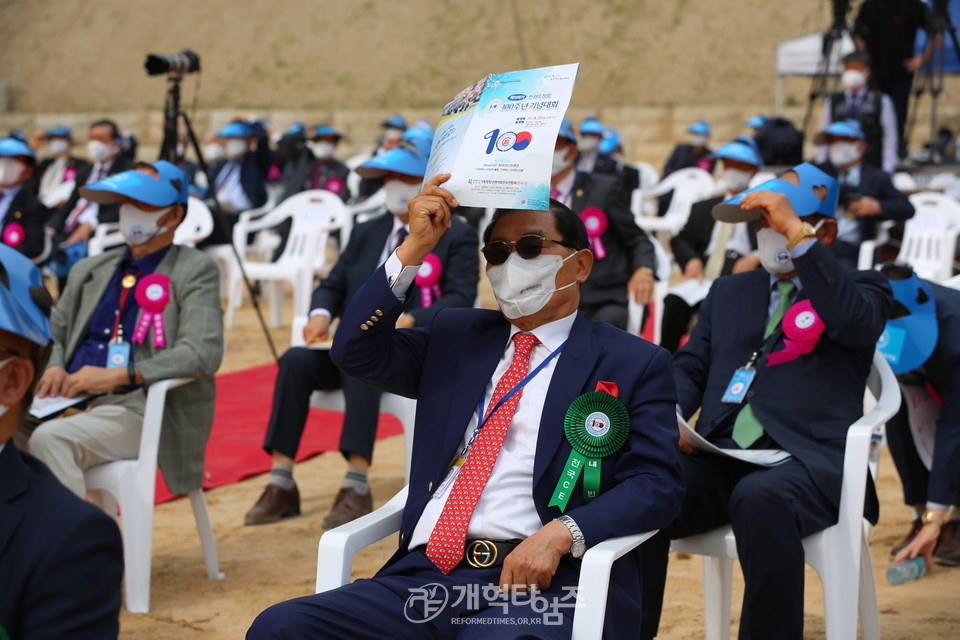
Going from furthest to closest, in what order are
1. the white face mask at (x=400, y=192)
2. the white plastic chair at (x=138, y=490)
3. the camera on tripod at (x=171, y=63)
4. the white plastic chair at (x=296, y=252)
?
the white plastic chair at (x=296, y=252) < the camera on tripod at (x=171, y=63) < the white face mask at (x=400, y=192) < the white plastic chair at (x=138, y=490)

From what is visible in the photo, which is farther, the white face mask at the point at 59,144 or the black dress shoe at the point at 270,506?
the white face mask at the point at 59,144

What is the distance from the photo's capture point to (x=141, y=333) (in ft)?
13.1

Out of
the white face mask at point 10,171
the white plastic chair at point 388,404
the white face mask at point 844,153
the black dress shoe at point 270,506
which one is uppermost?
the white face mask at point 844,153

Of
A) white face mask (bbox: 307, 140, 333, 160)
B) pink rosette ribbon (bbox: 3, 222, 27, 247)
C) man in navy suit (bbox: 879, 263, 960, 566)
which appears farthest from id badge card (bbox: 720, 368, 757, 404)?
white face mask (bbox: 307, 140, 333, 160)

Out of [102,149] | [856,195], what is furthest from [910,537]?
[102,149]

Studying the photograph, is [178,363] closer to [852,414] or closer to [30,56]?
[852,414]

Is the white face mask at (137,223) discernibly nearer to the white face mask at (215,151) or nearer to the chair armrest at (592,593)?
the chair armrest at (592,593)

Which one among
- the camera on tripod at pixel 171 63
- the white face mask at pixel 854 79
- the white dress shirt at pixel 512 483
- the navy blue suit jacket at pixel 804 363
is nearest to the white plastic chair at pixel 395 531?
the white dress shirt at pixel 512 483

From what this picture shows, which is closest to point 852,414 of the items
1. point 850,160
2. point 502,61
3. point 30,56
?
point 850,160

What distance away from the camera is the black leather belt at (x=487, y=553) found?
8.09 feet

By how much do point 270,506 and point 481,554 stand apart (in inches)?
100

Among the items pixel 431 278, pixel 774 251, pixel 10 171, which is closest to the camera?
pixel 774 251

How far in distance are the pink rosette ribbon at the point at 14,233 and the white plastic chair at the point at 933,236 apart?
6.20 metres

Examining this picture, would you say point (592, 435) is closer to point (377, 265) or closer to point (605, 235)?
point (377, 265)
